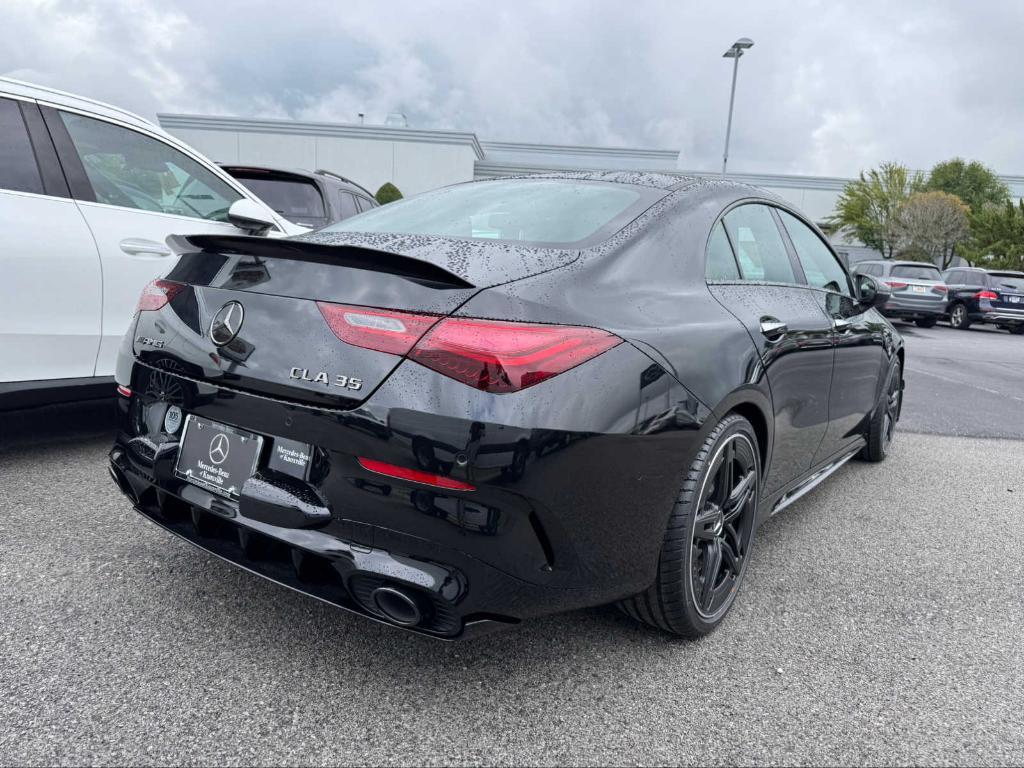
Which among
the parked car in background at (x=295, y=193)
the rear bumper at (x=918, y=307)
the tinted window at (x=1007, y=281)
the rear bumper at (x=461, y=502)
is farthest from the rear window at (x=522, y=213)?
the tinted window at (x=1007, y=281)

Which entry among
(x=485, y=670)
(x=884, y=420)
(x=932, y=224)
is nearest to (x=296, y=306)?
(x=485, y=670)

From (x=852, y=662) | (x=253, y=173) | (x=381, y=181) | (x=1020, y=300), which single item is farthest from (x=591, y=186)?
(x=381, y=181)

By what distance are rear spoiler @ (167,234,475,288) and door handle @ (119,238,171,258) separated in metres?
1.61

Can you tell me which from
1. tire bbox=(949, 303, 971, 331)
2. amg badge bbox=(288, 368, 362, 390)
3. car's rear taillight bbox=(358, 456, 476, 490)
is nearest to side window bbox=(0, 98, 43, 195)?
amg badge bbox=(288, 368, 362, 390)

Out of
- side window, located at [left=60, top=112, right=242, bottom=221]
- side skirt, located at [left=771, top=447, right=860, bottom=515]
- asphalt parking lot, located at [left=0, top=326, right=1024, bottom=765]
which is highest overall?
side window, located at [left=60, top=112, right=242, bottom=221]

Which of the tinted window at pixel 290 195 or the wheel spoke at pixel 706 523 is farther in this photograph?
the tinted window at pixel 290 195

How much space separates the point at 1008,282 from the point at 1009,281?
6 cm

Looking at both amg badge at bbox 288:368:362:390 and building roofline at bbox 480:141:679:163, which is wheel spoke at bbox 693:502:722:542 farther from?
building roofline at bbox 480:141:679:163

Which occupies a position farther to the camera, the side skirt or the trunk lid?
the side skirt

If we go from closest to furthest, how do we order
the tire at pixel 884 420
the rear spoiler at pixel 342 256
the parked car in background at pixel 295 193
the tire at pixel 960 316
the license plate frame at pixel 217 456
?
the rear spoiler at pixel 342 256, the license plate frame at pixel 217 456, the tire at pixel 884 420, the parked car in background at pixel 295 193, the tire at pixel 960 316

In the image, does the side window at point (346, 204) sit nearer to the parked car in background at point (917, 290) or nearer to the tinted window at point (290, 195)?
the tinted window at point (290, 195)

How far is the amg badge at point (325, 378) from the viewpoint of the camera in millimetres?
1685

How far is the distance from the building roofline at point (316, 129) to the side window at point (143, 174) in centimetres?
3213

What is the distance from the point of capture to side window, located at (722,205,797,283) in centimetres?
264
